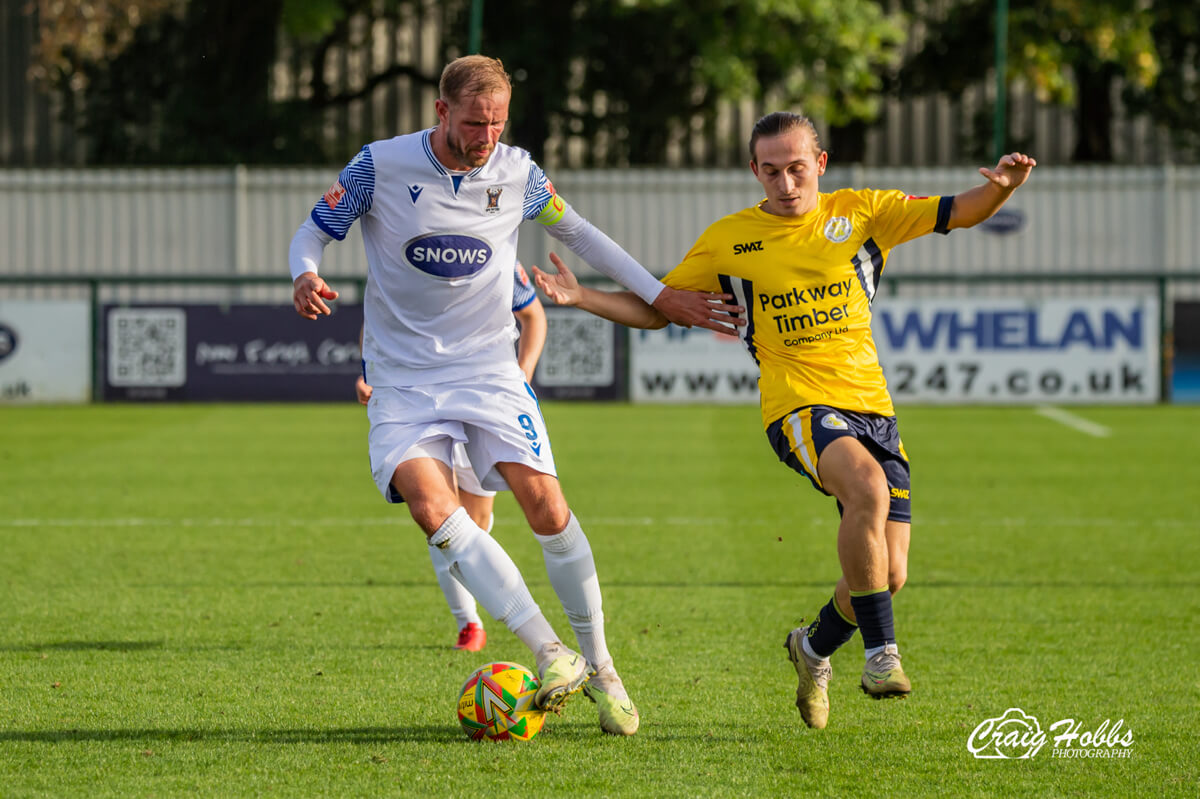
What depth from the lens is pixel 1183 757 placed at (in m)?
4.26

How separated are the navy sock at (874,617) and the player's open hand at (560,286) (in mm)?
1274

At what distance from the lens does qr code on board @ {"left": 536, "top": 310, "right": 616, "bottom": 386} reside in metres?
18.1

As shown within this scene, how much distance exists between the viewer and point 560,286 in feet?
16.4

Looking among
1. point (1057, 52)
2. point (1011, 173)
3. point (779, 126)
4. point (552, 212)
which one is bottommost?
point (552, 212)

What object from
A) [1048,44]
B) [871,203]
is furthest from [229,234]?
[871,203]

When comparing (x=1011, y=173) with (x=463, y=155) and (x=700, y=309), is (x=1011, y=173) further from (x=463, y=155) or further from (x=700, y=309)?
(x=463, y=155)

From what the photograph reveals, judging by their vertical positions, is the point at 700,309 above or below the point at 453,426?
above

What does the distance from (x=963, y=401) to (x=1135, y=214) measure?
7.38 meters

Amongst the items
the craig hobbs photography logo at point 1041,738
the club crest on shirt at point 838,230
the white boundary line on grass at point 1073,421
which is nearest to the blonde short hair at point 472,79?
the club crest on shirt at point 838,230

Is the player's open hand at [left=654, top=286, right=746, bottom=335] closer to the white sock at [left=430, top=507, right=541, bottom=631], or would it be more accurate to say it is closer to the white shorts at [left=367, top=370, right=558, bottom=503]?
the white shorts at [left=367, top=370, right=558, bottom=503]

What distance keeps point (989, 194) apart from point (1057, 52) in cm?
2235

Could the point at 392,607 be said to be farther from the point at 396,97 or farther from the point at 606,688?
the point at 396,97

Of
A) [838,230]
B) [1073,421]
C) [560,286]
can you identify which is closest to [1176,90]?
[1073,421]

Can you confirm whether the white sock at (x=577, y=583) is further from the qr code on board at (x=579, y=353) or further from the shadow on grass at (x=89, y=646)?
the qr code on board at (x=579, y=353)
